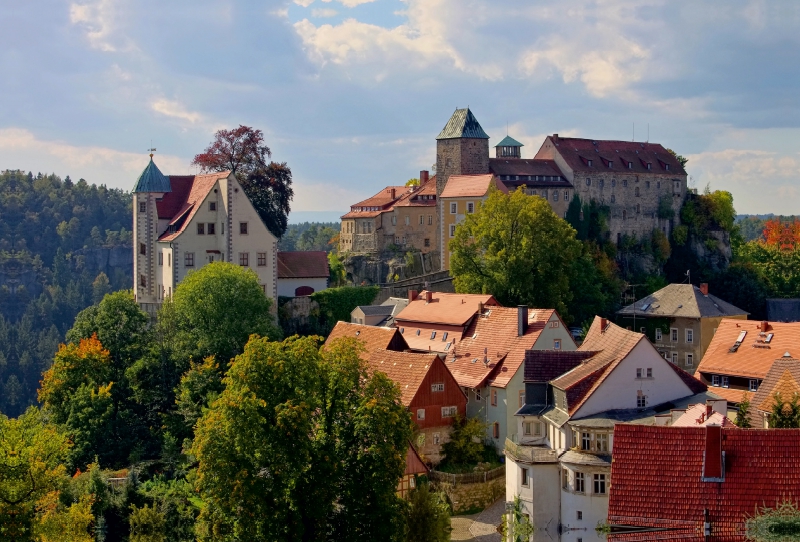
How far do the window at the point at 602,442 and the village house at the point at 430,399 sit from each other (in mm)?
10497

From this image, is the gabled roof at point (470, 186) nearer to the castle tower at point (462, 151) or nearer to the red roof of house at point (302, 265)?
the castle tower at point (462, 151)

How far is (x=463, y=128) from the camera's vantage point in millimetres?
89938

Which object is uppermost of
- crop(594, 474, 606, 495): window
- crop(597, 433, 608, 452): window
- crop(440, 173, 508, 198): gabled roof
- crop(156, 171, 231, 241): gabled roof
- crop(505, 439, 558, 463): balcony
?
crop(440, 173, 508, 198): gabled roof

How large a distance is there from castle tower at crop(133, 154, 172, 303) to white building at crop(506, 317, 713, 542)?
31.5 metres

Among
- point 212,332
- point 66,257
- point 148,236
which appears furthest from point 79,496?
point 66,257

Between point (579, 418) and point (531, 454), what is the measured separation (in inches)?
83.9

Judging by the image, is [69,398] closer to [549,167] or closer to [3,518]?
[3,518]

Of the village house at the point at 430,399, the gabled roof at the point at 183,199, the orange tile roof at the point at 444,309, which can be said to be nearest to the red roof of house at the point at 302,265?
the gabled roof at the point at 183,199

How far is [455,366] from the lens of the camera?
2243 inches

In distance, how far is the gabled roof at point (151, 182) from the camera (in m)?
72.9

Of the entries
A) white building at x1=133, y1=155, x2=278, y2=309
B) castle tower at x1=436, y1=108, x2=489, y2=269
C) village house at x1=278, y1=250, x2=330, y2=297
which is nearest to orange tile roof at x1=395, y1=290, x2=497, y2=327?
white building at x1=133, y1=155, x2=278, y2=309

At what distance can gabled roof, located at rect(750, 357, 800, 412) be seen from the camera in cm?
4281

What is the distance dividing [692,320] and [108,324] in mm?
34466

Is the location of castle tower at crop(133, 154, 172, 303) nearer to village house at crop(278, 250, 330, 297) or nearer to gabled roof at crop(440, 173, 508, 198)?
village house at crop(278, 250, 330, 297)
